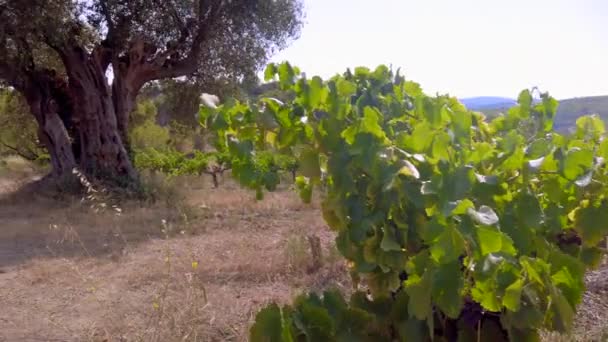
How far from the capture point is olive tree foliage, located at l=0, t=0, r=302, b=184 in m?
9.42

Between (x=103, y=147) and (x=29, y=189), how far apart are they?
180cm

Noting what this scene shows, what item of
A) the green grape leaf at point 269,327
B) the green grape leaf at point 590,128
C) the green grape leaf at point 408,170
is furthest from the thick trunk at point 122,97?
the green grape leaf at point 408,170

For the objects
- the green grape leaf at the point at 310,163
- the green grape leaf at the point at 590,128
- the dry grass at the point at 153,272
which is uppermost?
the green grape leaf at the point at 590,128

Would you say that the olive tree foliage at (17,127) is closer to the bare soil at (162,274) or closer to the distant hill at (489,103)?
the bare soil at (162,274)

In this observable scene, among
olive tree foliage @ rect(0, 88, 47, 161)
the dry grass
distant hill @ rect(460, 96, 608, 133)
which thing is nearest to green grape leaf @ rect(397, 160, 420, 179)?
distant hill @ rect(460, 96, 608, 133)

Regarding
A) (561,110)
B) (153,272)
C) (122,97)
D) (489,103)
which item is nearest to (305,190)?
(561,110)

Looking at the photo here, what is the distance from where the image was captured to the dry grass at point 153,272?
3383mm

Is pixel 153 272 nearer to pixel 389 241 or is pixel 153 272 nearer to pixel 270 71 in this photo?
pixel 270 71

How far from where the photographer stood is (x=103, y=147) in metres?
10.4

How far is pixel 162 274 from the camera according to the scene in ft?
15.9

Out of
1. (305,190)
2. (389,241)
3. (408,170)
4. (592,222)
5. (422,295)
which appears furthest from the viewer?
(305,190)

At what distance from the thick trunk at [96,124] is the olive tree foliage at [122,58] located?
18 millimetres

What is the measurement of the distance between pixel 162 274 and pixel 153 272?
0.22 m

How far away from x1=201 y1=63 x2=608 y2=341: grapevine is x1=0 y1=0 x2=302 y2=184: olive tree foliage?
8309 millimetres
